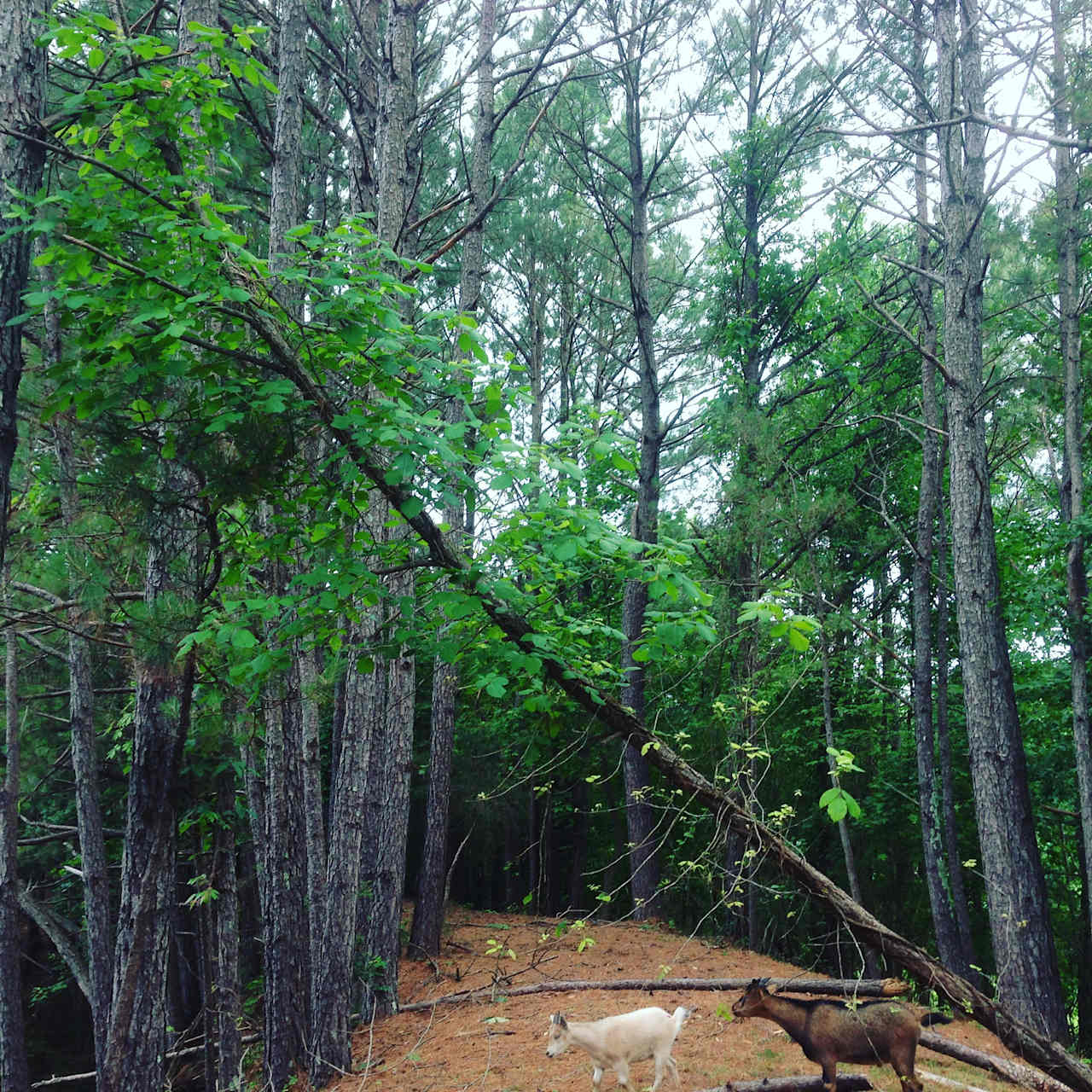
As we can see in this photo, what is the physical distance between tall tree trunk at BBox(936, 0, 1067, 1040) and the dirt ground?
2.83ft

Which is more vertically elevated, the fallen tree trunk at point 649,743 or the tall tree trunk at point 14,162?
the tall tree trunk at point 14,162

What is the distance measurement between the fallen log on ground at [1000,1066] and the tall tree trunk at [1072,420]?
19.6 ft

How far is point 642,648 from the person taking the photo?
4301 mm

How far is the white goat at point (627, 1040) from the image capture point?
563 cm

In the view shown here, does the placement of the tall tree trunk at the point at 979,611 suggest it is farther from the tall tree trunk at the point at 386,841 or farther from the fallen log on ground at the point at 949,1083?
the tall tree trunk at the point at 386,841

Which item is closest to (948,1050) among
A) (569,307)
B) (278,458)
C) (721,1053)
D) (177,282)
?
(721,1053)

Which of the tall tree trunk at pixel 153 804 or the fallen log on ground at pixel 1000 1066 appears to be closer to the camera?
the tall tree trunk at pixel 153 804

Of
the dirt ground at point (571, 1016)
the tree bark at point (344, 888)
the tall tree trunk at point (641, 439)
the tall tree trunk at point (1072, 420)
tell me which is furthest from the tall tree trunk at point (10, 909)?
the tall tree trunk at point (1072, 420)

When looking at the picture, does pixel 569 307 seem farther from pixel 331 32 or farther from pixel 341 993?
pixel 341 993

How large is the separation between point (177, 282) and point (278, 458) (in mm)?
990

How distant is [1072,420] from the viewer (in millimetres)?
11094

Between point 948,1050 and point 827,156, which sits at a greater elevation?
point 827,156

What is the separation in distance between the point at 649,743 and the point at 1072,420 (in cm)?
898

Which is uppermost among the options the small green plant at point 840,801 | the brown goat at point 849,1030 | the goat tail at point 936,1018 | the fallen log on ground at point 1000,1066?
the small green plant at point 840,801
